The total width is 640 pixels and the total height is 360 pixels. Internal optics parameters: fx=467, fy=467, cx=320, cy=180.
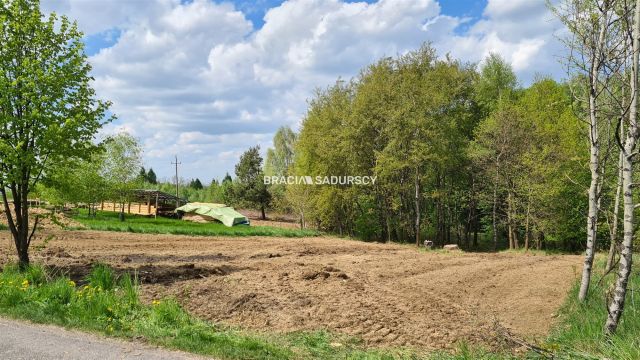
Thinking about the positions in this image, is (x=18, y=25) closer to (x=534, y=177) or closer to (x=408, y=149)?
(x=408, y=149)

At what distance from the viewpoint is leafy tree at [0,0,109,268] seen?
11062mm

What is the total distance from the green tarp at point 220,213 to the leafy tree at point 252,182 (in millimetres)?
10820

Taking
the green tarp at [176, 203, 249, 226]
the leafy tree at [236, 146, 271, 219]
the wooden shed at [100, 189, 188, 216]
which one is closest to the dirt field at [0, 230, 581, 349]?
the green tarp at [176, 203, 249, 226]

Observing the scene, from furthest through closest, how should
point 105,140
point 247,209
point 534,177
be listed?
point 247,209
point 534,177
point 105,140

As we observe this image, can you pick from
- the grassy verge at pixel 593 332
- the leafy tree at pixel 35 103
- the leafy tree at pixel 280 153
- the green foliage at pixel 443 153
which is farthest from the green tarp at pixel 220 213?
the grassy verge at pixel 593 332

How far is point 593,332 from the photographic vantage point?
642cm

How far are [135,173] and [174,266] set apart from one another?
32.8 metres

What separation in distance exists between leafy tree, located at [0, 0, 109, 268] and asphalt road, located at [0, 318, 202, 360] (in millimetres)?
5484

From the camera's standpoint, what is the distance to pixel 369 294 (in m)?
11.4

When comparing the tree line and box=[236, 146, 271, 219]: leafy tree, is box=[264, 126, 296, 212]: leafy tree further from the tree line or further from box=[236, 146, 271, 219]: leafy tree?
the tree line

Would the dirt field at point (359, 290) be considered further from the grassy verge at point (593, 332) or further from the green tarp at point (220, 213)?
the green tarp at point (220, 213)

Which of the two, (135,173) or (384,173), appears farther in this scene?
(135,173)

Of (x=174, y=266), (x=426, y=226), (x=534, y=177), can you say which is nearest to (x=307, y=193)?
(x=426, y=226)

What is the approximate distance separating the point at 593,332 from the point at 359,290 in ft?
20.0
